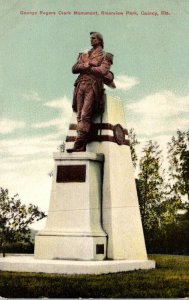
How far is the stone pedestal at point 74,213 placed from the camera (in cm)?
1080

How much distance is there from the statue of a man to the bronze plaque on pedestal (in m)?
A: 0.40

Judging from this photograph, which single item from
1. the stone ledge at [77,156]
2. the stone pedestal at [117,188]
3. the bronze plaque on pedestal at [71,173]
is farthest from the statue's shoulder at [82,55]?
the bronze plaque on pedestal at [71,173]

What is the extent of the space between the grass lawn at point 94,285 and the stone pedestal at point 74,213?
4.41 feet

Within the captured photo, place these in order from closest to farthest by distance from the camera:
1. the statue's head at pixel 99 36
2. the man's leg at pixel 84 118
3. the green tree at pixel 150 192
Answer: the statue's head at pixel 99 36, the man's leg at pixel 84 118, the green tree at pixel 150 192

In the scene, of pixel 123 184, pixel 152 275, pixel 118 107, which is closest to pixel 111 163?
pixel 123 184

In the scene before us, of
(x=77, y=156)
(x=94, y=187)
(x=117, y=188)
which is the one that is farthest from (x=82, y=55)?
(x=117, y=188)

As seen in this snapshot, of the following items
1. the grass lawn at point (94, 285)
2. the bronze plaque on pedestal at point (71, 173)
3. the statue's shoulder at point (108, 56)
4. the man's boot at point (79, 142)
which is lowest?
the grass lawn at point (94, 285)

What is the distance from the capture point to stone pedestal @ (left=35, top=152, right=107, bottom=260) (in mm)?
10797

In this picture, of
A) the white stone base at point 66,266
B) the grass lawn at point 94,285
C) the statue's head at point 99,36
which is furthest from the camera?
the statue's head at point 99,36

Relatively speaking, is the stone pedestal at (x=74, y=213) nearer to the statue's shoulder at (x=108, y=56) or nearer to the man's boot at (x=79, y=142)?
the man's boot at (x=79, y=142)

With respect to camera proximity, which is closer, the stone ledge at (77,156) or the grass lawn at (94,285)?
the grass lawn at (94,285)

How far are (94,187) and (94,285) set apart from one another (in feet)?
11.1

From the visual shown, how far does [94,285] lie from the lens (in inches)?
328

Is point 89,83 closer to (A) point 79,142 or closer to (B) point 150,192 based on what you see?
(A) point 79,142
